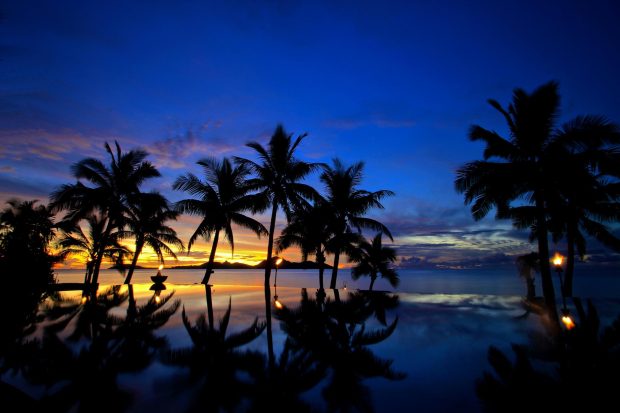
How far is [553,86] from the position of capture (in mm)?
12195

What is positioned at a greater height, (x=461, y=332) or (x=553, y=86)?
(x=553, y=86)

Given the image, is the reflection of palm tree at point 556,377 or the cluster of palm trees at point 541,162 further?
the cluster of palm trees at point 541,162

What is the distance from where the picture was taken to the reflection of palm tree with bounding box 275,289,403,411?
11.4 feet

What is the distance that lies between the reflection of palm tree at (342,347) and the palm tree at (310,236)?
1171cm

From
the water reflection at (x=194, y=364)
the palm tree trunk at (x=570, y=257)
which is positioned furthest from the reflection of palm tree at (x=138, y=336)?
the palm tree trunk at (x=570, y=257)

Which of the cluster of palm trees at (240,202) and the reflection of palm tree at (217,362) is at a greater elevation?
the cluster of palm trees at (240,202)

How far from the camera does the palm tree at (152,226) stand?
20469mm

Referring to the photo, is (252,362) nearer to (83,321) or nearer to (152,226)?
(83,321)

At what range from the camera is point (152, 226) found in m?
23.5

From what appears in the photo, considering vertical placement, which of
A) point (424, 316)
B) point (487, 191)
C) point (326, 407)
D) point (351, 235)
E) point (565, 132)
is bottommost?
point (424, 316)

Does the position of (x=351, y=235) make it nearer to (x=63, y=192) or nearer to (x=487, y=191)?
(x=487, y=191)

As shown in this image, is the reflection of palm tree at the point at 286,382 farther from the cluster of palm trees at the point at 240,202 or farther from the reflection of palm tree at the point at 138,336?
the cluster of palm trees at the point at 240,202

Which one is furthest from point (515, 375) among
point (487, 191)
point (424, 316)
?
point (487, 191)

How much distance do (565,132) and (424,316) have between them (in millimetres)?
9963
